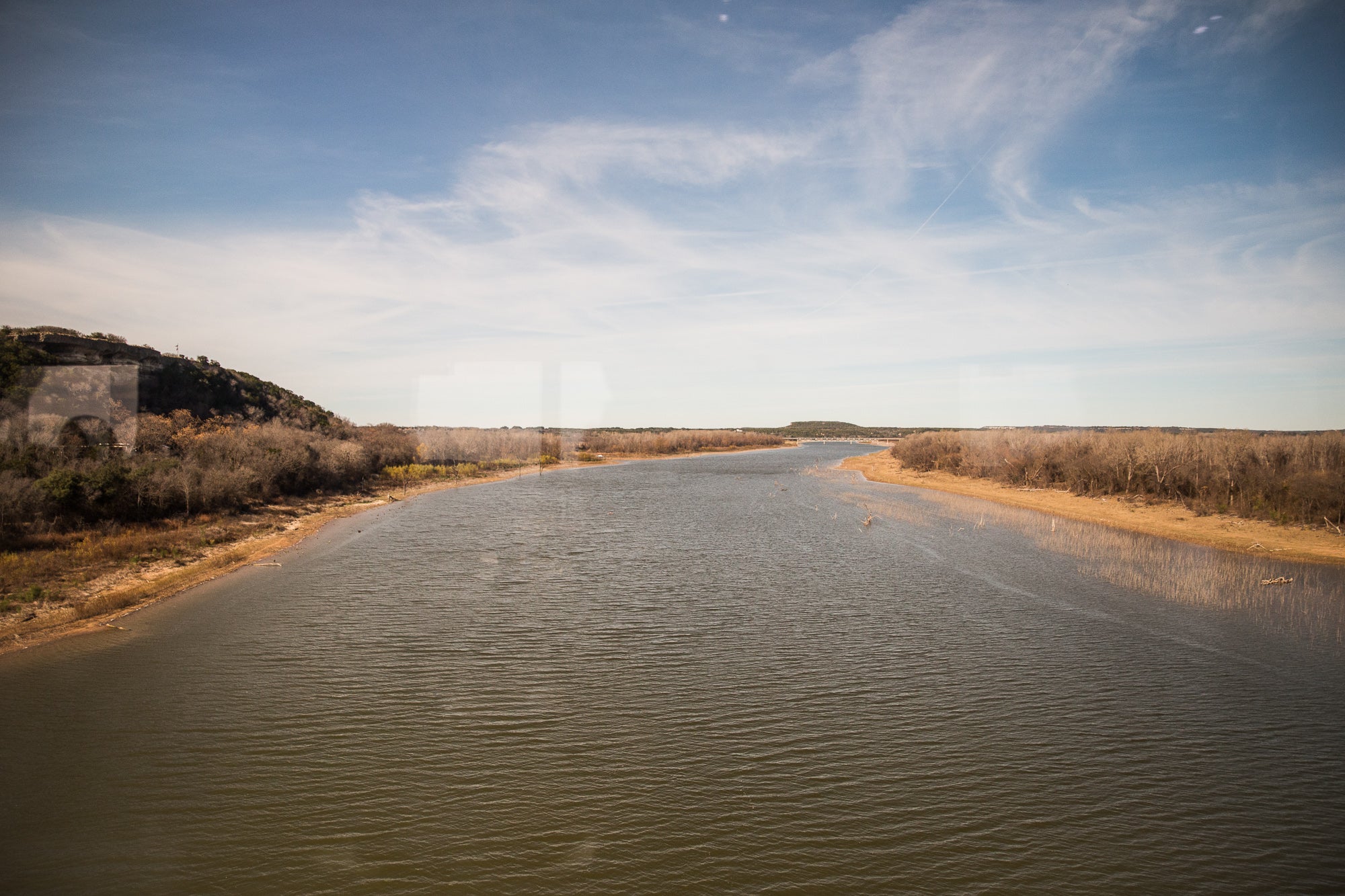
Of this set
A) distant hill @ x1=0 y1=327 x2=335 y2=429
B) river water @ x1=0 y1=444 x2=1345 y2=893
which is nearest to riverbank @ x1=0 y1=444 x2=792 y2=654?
river water @ x1=0 y1=444 x2=1345 y2=893

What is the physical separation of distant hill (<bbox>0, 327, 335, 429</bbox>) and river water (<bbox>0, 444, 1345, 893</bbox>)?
67.7 ft

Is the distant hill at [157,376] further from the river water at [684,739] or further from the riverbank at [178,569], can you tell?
the river water at [684,739]

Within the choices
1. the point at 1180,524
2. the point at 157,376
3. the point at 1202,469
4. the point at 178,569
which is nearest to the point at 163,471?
the point at 178,569

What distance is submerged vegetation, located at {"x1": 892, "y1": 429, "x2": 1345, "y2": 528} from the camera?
19.8 metres

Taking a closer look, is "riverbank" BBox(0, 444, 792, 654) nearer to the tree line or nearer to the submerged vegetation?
the tree line

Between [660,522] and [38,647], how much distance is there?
1734 cm

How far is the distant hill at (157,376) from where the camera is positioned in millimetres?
25094

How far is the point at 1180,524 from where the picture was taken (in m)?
21.3

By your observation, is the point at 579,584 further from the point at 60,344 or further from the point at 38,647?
the point at 60,344

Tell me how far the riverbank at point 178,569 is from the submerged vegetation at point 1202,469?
29671mm

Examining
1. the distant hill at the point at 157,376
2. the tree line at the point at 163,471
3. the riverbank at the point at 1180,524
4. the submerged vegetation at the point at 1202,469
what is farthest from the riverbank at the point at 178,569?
the submerged vegetation at the point at 1202,469

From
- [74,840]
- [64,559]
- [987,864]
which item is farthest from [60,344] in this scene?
[987,864]

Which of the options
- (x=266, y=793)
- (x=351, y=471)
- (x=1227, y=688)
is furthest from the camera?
(x=351, y=471)

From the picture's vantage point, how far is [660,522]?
2450cm
